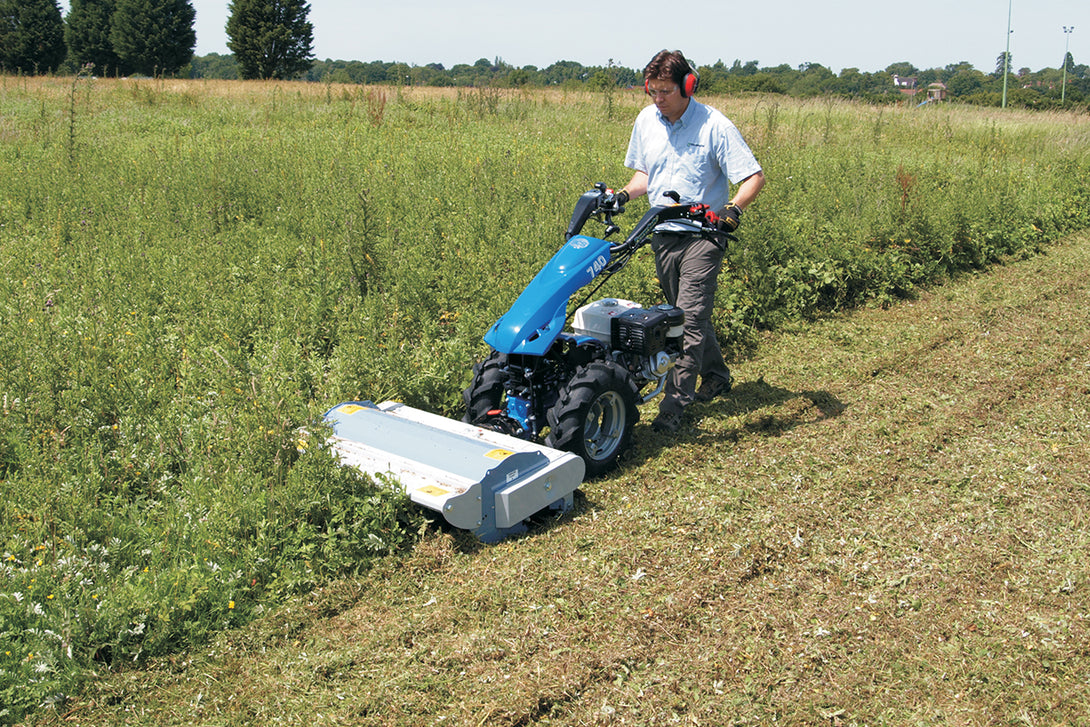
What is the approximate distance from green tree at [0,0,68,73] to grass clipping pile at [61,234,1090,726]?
55.7 m

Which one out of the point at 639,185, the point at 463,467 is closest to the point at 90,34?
the point at 639,185

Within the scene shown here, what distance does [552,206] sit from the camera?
8.96m

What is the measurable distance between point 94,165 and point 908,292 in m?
9.53

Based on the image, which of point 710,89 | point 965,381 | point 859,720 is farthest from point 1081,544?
point 710,89

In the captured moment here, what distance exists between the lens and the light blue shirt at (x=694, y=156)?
16.9 ft

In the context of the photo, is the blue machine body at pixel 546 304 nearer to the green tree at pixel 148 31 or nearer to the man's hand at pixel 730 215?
the man's hand at pixel 730 215

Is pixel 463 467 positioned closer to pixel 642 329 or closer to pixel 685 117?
pixel 642 329

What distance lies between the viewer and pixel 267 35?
52156mm

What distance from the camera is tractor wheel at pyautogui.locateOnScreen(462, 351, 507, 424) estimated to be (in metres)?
4.77

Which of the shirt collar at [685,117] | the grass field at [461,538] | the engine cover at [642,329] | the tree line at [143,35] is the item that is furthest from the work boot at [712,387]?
the tree line at [143,35]

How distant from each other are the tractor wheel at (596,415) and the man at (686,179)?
0.56m

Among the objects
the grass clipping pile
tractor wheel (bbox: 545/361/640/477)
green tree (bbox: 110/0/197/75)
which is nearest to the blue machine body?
tractor wheel (bbox: 545/361/640/477)

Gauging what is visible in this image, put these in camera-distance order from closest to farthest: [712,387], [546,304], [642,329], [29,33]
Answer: [546,304] < [642,329] < [712,387] < [29,33]

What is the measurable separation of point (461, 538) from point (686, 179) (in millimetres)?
2601
